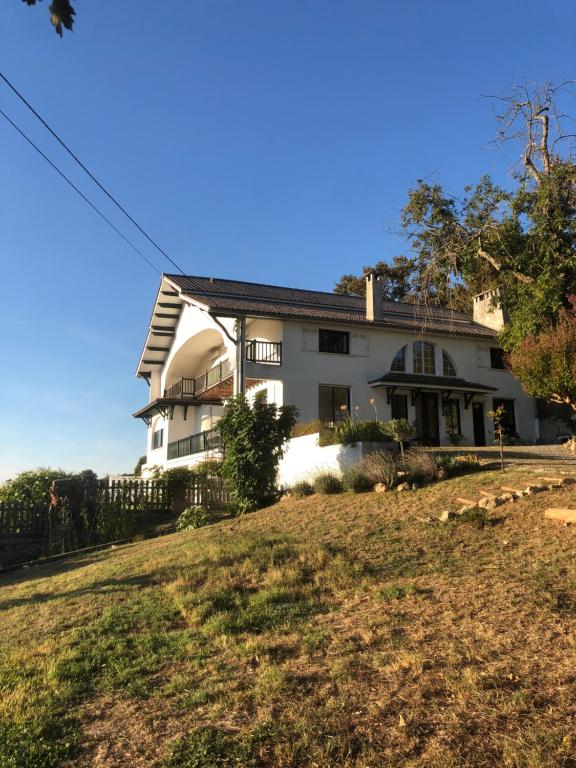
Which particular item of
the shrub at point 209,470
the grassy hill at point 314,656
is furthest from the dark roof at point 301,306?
the grassy hill at point 314,656

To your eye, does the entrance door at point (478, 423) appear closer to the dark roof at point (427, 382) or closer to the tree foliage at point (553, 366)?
→ the dark roof at point (427, 382)

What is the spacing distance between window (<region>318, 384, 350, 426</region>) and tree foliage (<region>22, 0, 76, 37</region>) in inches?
801

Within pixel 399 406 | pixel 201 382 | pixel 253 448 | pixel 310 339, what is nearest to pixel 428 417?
pixel 399 406

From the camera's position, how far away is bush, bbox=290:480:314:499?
48.1 ft

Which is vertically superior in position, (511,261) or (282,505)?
(511,261)

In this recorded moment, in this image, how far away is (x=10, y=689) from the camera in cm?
509

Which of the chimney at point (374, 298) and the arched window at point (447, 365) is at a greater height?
the chimney at point (374, 298)

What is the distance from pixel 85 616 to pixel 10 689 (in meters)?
2.16

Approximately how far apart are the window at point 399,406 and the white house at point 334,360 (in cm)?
4

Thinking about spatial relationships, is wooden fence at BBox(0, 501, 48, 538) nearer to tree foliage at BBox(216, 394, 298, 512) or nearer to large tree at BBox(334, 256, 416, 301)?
tree foliage at BBox(216, 394, 298, 512)

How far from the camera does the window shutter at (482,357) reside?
27.2m

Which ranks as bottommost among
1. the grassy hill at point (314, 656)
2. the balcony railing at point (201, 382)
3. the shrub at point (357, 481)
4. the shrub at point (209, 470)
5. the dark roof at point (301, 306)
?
the grassy hill at point (314, 656)

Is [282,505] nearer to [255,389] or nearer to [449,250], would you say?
[449,250]

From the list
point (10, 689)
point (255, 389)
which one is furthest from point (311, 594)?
point (255, 389)
